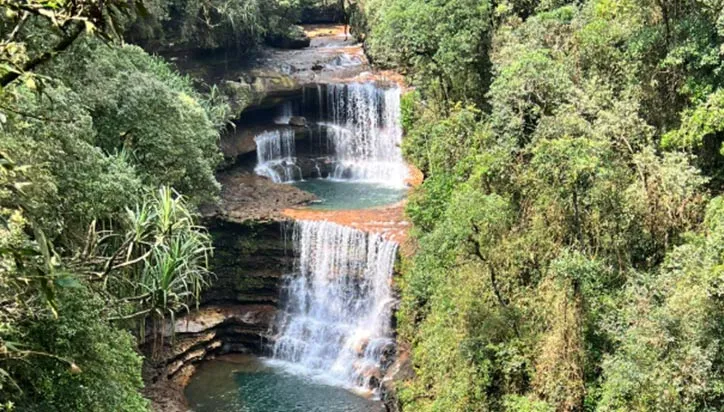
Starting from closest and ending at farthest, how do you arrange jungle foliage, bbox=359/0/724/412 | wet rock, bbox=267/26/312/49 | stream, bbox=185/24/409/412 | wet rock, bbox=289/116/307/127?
jungle foliage, bbox=359/0/724/412
stream, bbox=185/24/409/412
wet rock, bbox=289/116/307/127
wet rock, bbox=267/26/312/49

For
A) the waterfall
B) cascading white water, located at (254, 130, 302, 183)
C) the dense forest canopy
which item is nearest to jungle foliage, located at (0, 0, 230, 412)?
the dense forest canopy

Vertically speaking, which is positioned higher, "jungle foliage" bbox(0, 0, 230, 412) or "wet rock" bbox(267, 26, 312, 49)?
"wet rock" bbox(267, 26, 312, 49)

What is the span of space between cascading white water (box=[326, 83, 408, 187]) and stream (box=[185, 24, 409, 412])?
0.04 m

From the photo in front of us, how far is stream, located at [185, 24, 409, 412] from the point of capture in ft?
55.7

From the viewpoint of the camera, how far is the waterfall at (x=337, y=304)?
1812 cm

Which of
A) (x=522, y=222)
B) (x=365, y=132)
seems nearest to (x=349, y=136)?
(x=365, y=132)

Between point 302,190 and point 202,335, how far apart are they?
6.89 meters

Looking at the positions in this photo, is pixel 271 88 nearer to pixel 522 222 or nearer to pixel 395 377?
pixel 395 377

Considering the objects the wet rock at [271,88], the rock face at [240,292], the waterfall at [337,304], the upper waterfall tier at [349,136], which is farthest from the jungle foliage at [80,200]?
the upper waterfall tier at [349,136]

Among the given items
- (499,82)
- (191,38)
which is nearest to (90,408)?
(499,82)

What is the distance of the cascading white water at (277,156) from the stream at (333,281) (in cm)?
4

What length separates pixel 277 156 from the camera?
26.3m

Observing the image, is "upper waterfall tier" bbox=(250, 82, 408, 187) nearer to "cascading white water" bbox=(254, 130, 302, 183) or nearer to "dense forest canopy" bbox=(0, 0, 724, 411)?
"cascading white water" bbox=(254, 130, 302, 183)

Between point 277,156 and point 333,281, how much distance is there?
8121 mm
